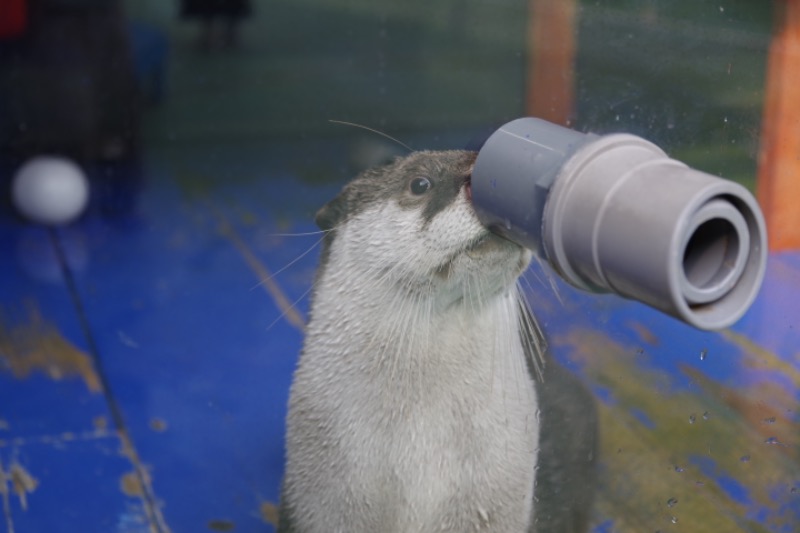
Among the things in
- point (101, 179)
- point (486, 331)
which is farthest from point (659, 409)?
point (101, 179)

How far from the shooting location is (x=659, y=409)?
1.49m

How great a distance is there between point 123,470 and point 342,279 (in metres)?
1.09

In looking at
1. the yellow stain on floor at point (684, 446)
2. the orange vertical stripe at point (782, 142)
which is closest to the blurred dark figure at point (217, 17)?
the orange vertical stripe at point (782, 142)

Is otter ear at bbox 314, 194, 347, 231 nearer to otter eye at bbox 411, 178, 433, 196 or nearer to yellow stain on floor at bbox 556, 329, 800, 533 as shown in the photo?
otter eye at bbox 411, 178, 433, 196

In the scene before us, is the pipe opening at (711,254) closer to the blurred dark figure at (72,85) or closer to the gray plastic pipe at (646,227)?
the gray plastic pipe at (646,227)

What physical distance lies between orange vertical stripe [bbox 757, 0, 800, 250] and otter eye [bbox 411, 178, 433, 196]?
0.48 m

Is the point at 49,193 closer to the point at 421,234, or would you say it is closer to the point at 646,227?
→ the point at 421,234

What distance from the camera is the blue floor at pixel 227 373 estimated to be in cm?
150

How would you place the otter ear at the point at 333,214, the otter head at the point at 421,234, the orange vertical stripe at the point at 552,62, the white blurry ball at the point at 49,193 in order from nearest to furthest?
1. the otter head at the point at 421,234
2. the otter ear at the point at 333,214
3. the orange vertical stripe at the point at 552,62
4. the white blurry ball at the point at 49,193

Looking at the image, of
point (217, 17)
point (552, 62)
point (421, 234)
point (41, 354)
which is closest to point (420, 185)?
point (421, 234)

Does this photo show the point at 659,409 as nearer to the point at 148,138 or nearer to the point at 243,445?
the point at 243,445

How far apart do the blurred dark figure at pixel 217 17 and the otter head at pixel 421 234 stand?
2722 millimetres

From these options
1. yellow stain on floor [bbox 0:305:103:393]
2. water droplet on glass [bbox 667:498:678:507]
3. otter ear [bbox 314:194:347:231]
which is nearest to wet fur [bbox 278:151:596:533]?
otter ear [bbox 314:194:347:231]

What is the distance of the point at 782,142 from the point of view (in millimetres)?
1559
